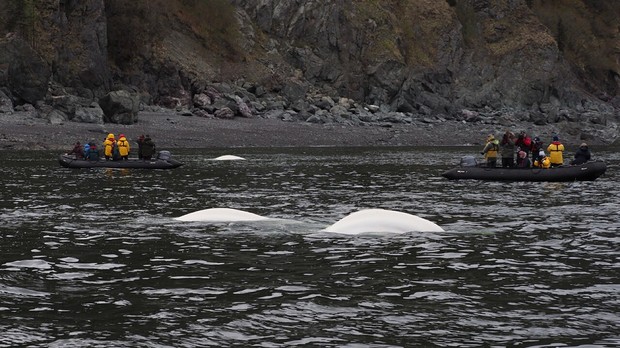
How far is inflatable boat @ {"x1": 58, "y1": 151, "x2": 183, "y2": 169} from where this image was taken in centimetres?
4244

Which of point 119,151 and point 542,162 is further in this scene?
point 119,151

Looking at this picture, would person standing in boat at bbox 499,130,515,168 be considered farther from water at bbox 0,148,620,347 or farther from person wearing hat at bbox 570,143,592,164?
water at bbox 0,148,620,347

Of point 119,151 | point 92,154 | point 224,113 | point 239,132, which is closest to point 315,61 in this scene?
point 224,113

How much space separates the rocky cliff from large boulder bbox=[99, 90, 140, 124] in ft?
0.37

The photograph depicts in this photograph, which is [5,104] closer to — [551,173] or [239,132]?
[239,132]

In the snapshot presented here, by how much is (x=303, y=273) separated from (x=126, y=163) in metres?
30.1

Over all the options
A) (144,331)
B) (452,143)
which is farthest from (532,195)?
(452,143)

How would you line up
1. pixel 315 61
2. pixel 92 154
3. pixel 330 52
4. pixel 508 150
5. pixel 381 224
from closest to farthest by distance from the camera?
pixel 381 224 < pixel 508 150 < pixel 92 154 < pixel 315 61 < pixel 330 52

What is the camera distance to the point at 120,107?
6775 cm

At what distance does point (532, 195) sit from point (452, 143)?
49.2 meters

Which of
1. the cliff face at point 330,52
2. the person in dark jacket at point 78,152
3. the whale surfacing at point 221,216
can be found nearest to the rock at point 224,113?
the cliff face at point 330,52

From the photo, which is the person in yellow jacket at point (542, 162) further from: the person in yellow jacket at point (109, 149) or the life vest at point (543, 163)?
the person in yellow jacket at point (109, 149)

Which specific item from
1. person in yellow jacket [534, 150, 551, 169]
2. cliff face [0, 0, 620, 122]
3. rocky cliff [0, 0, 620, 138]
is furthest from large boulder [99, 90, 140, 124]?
person in yellow jacket [534, 150, 551, 169]

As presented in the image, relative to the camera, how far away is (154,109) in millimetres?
76062
